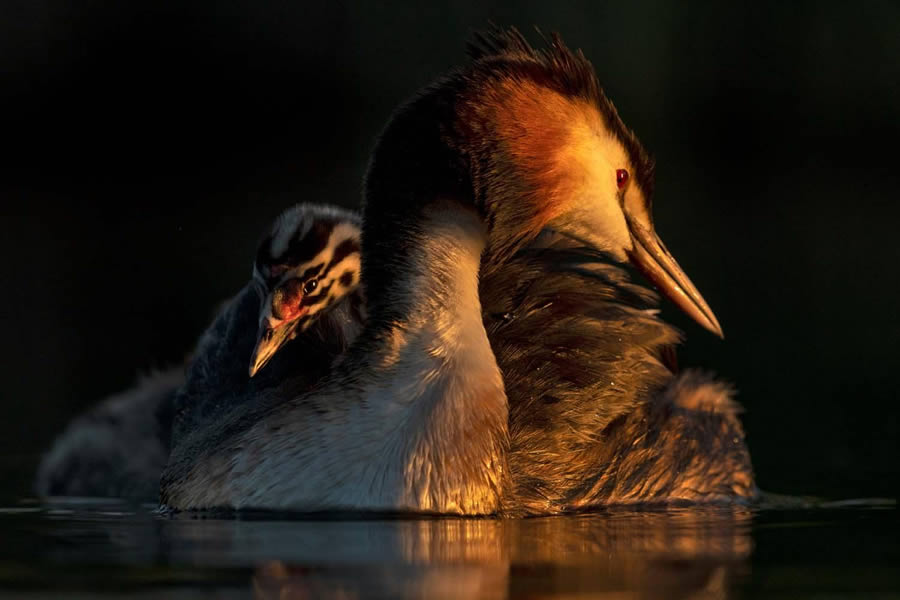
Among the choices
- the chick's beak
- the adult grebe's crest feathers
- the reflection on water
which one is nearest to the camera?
the reflection on water


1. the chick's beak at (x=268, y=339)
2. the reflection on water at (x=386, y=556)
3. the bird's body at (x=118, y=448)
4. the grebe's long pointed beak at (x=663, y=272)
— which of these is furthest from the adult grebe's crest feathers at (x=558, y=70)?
the bird's body at (x=118, y=448)

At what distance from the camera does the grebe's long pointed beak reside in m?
6.97

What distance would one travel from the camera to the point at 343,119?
20156mm

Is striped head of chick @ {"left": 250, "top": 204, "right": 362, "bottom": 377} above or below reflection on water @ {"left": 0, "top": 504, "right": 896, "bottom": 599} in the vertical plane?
above

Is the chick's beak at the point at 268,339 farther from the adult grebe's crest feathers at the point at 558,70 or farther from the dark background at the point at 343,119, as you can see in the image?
the dark background at the point at 343,119

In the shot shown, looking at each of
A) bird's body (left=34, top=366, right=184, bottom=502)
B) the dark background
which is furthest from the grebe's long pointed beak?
the dark background

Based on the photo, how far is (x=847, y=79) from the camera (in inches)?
787

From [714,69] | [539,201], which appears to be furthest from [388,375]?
[714,69]

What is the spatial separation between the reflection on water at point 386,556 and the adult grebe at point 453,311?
15 cm

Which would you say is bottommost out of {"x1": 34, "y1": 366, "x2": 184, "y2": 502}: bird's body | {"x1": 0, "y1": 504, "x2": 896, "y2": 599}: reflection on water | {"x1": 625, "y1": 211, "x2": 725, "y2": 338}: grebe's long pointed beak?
{"x1": 0, "y1": 504, "x2": 896, "y2": 599}: reflection on water

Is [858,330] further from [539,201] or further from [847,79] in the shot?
[847,79]

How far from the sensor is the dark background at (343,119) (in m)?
15.3

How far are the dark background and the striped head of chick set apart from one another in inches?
251

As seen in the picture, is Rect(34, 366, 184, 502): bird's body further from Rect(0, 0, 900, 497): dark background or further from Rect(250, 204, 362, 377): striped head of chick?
Rect(0, 0, 900, 497): dark background
